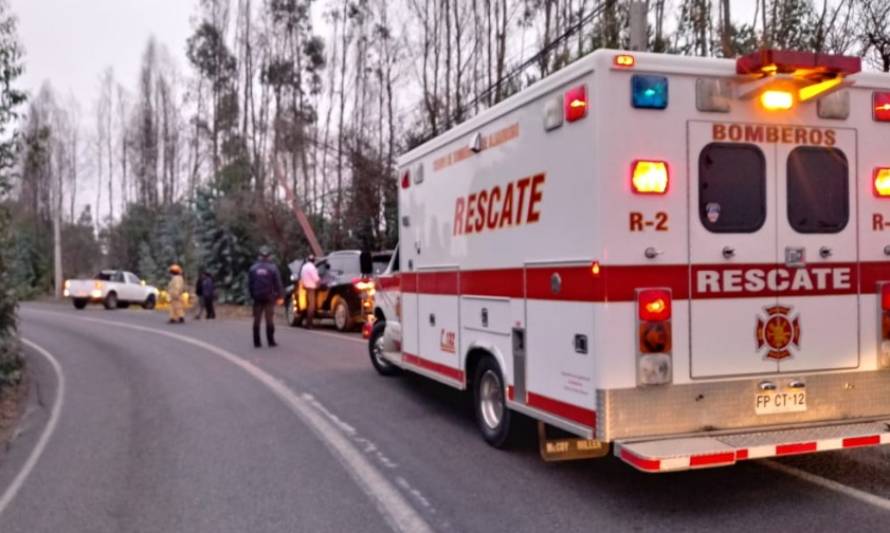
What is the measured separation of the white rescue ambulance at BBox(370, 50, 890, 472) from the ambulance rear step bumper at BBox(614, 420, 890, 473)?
2 cm

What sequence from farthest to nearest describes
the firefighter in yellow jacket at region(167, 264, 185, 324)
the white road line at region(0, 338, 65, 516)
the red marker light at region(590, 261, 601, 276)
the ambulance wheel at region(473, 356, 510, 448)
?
the firefighter in yellow jacket at region(167, 264, 185, 324) → the ambulance wheel at region(473, 356, 510, 448) → the white road line at region(0, 338, 65, 516) → the red marker light at region(590, 261, 601, 276)

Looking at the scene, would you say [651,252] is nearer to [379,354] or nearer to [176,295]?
[379,354]

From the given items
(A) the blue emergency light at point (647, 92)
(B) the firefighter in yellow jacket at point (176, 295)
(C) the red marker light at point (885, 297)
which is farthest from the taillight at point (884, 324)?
(B) the firefighter in yellow jacket at point (176, 295)

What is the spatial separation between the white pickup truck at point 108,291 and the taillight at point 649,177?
105 feet

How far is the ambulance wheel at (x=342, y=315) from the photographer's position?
19.3 m

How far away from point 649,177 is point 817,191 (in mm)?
1327

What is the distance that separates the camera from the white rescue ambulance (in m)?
5.53

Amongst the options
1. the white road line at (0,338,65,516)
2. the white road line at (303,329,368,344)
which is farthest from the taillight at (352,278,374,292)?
the white road line at (0,338,65,516)

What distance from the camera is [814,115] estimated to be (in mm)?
5984

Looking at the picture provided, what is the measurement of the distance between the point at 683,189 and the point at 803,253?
1.02 meters

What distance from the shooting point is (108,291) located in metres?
34.0

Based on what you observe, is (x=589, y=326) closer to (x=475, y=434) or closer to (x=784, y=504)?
(x=784, y=504)

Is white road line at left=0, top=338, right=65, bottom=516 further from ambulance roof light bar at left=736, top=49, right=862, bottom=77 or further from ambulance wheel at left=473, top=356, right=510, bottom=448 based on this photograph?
ambulance roof light bar at left=736, top=49, right=862, bottom=77

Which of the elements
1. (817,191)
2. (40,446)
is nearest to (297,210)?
(40,446)
